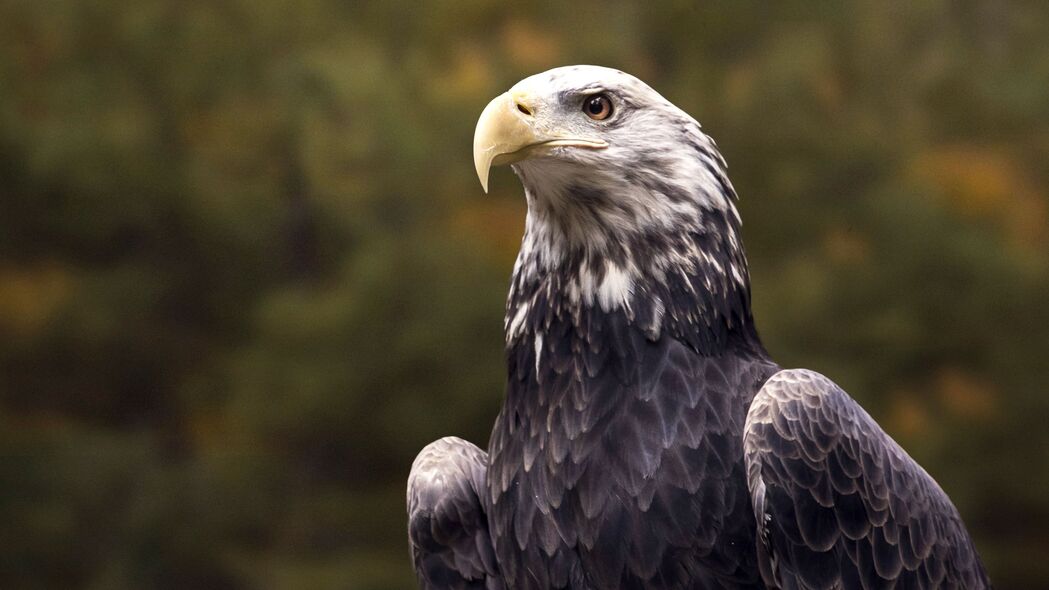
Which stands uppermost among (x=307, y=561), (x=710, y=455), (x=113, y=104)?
(x=113, y=104)

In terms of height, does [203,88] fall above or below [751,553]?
above

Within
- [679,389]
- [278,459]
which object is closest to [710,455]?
[679,389]

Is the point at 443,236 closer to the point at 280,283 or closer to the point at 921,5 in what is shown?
the point at 280,283

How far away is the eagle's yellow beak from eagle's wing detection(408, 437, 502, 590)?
802 millimetres

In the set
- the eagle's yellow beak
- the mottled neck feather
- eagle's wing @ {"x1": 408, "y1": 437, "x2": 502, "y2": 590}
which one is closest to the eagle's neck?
the mottled neck feather

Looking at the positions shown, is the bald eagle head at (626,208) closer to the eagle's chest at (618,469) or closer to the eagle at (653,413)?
the eagle at (653,413)

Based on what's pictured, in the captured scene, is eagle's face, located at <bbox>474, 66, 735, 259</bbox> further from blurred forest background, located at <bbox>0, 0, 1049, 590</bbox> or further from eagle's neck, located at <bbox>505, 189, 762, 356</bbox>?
blurred forest background, located at <bbox>0, 0, 1049, 590</bbox>

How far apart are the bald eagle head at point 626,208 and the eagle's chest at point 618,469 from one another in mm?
107

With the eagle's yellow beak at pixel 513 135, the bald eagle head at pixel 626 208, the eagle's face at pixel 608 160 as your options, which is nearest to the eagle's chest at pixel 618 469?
the bald eagle head at pixel 626 208

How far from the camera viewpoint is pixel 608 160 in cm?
260

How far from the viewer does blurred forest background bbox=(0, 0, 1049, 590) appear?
5609 mm

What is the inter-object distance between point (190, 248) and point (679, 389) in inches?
146

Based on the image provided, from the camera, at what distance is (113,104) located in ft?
18.6

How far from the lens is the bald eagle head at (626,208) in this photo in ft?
8.50
